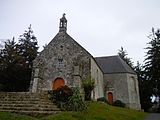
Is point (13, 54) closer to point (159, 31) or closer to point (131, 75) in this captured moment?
point (131, 75)

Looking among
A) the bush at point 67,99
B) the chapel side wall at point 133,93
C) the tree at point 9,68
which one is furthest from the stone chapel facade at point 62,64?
the chapel side wall at point 133,93

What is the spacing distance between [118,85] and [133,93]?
2.52m

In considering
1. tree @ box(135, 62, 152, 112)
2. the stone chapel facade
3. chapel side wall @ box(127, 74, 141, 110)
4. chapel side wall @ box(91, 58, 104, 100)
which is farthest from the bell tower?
tree @ box(135, 62, 152, 112)

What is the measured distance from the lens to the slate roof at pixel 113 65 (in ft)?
107

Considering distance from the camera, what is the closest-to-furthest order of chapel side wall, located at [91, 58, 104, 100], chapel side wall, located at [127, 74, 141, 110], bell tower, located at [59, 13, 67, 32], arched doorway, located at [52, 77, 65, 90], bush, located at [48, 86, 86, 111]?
bush, located at [48, 86, 86, 111], arched doorway, located at [52, 77, 65, 90], chapel side wall, located at [91, 58, 104, 100], bell tower, located at [59, 13, 67, 32], chapel side wall, located at [127, 74, 141, 110]

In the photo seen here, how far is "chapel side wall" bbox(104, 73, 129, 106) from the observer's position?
30266mm

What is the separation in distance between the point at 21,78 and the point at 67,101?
12.4m

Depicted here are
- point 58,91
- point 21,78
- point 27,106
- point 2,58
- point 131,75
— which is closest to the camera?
point 27,106

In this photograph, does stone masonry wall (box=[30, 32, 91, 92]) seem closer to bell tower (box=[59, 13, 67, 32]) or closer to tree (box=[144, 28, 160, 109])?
bell tower (box=[59, 13, 67, 32])

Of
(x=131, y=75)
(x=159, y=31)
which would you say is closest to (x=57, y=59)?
(x=131, y=75)

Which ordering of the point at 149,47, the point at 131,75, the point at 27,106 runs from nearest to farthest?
the point at 27,106 → the point at 131,75 → the point at 149,47

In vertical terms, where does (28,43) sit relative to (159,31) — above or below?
below

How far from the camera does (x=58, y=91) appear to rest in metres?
15.4

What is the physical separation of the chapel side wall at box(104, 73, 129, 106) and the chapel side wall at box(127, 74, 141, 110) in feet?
1.89
